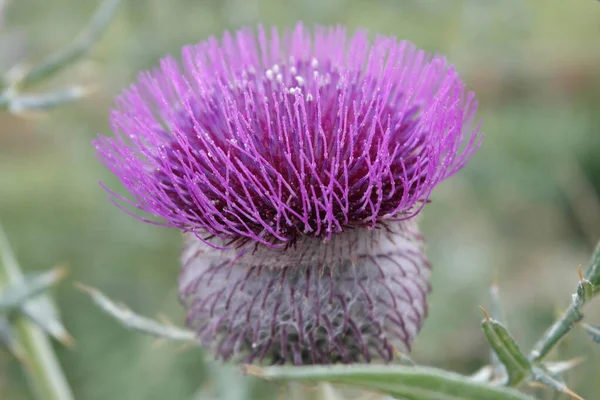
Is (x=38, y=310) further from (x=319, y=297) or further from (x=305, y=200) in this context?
(x=305, y=200)

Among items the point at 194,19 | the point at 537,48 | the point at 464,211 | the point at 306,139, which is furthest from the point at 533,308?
the point at 537,48

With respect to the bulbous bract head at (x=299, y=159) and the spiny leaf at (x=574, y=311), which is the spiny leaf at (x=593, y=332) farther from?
the bulbous bract head at (x=299, y=159)

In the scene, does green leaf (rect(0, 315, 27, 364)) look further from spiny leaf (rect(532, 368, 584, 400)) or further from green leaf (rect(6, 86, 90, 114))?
spiny leaf (rect(532, 368, 584, 400))

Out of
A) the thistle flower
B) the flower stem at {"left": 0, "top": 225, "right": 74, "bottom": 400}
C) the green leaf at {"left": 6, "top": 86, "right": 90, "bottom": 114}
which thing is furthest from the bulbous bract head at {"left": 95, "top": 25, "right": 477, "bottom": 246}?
the flower stem at {"left": 0, "top": 225, "right": 74, "bottom": 400}

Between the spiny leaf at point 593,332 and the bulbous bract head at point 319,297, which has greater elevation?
the bulbous bract head at point 319,297

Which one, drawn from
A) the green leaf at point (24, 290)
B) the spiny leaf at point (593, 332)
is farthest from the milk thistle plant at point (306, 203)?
the green leaf at point (24, 290)
